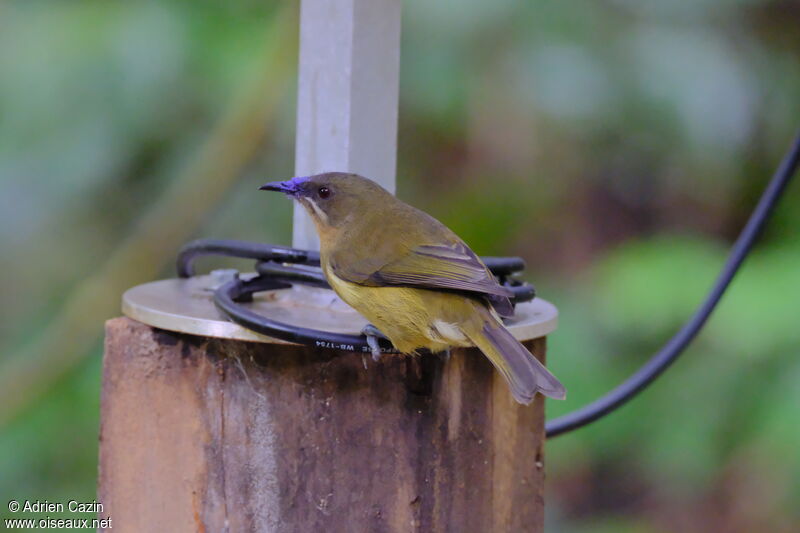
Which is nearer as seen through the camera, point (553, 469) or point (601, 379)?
point (601, 379)

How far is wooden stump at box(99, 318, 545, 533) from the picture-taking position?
2086 mm

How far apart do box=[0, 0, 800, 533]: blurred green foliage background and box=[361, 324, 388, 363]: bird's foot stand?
1879mm

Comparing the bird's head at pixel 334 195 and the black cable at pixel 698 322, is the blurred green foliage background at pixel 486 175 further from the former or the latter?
the bird's head at pixel 334 195

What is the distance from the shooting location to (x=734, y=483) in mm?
4508

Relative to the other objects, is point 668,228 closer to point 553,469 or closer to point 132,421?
point 553,469

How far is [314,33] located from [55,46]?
1841 mm

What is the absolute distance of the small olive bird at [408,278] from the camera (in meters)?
2.13

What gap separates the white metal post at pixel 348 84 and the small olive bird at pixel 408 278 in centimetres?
7

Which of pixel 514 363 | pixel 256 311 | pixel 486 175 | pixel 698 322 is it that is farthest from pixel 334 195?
pixel 486 175

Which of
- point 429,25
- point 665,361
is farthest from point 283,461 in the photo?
point 429,25

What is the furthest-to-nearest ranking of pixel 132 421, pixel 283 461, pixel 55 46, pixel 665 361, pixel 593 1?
1. pixel 593 1
2. pixel 55 46
3. pixel 665 361
4. pixel 132 421
5. pixel 283 461

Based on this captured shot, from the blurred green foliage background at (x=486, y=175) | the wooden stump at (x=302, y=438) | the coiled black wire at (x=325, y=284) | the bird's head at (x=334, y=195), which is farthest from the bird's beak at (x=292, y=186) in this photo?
the blurred green foliage background at (x=486, y=175)

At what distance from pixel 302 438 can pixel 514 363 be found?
0.46 meters

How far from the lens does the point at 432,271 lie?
2.39 meters
